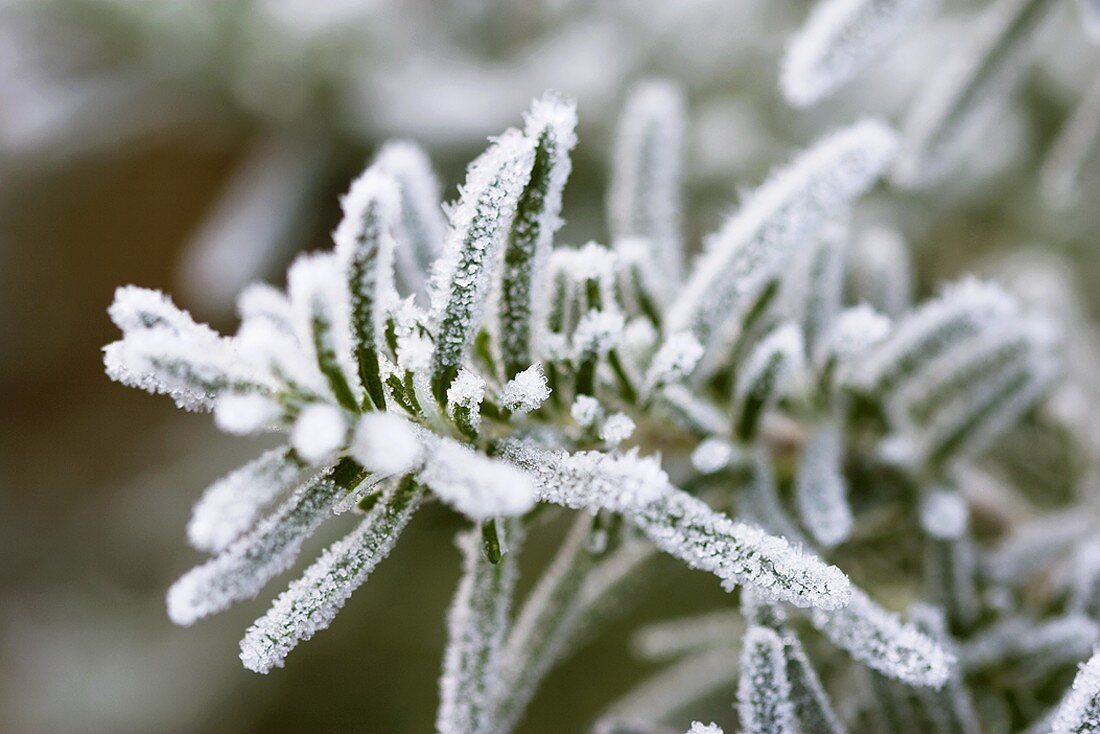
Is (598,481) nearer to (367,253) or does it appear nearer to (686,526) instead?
(686,526)

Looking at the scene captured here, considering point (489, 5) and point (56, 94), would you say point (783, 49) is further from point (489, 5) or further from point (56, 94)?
point (56, 94)

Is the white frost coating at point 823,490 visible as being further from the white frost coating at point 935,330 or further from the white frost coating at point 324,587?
the white frost coating at point 324,587

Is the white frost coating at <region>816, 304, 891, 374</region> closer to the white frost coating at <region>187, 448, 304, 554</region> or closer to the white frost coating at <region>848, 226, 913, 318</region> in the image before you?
the white frost coating at <region>848, 226, 913, 318</region>

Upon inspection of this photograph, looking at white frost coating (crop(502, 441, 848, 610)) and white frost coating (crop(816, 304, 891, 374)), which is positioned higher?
white frost coating (crop(816, 304, 891, 374))

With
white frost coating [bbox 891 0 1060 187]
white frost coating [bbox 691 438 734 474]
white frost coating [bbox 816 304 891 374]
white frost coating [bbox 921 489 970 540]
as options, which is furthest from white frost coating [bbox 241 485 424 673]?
white frost coating [bbox 891 0 1060 187]

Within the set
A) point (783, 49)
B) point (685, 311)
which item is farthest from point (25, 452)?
point (685, 311)

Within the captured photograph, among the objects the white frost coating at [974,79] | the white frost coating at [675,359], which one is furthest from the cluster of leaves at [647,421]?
the white frost coating at [974,79]
